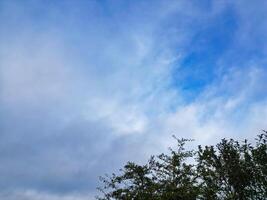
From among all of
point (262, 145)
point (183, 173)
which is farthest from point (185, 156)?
point (262, 145)

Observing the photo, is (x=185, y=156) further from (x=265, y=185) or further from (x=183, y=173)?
(x=265, y=185)

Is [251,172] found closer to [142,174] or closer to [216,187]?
[216,187]

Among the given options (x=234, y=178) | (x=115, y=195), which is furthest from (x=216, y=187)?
(x=115, y=195)

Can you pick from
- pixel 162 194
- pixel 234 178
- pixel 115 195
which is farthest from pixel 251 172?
pixel 115 195

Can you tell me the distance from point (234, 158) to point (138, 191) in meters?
14.0

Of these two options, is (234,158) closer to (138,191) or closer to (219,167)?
(219,167)

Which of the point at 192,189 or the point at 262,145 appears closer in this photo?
the point at 192,189

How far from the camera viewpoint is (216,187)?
193ft

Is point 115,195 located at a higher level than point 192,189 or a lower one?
higher

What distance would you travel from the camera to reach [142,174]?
195 feet

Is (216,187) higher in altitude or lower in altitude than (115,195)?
lower

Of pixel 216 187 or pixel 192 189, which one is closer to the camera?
pixel 192 189

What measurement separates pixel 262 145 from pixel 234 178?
20.8 ft

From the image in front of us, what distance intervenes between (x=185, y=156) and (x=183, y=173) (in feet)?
10.5
